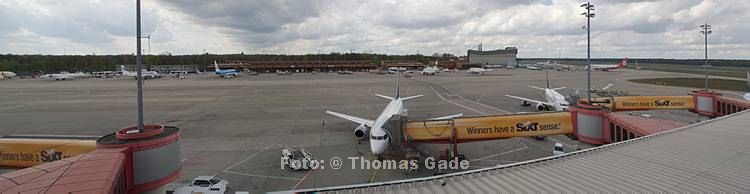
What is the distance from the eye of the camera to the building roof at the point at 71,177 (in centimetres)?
891

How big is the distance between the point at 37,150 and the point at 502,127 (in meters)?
25.1

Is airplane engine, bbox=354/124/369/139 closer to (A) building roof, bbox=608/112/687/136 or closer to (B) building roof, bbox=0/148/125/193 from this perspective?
(A) building roof, bbox=608/112/687/136

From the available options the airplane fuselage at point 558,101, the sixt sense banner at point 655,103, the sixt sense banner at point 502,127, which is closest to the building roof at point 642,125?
the sixt sense banner at point 502,127

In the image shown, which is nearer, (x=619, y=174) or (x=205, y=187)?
(x=619, y=174)

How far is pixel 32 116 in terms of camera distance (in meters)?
49.0

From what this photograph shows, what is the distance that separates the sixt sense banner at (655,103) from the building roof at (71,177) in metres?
40.6

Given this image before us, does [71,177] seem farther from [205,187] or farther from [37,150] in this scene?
Answer: [37,150]

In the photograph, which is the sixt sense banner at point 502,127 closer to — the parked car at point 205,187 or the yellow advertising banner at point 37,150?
the parked car at point 205,187

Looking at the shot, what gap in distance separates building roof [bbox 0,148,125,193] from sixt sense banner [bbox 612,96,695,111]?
1597 inches

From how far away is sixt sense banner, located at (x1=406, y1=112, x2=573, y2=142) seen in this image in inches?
958

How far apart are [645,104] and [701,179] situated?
105 ft

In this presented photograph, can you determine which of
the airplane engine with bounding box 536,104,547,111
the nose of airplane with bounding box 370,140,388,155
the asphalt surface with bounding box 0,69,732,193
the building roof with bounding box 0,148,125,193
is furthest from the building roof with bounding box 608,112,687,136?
the airplane engine with bounding box 536,104,547,111

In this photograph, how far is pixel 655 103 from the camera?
37.5 meters

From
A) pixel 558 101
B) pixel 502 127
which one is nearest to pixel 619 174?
pixel 502 127
